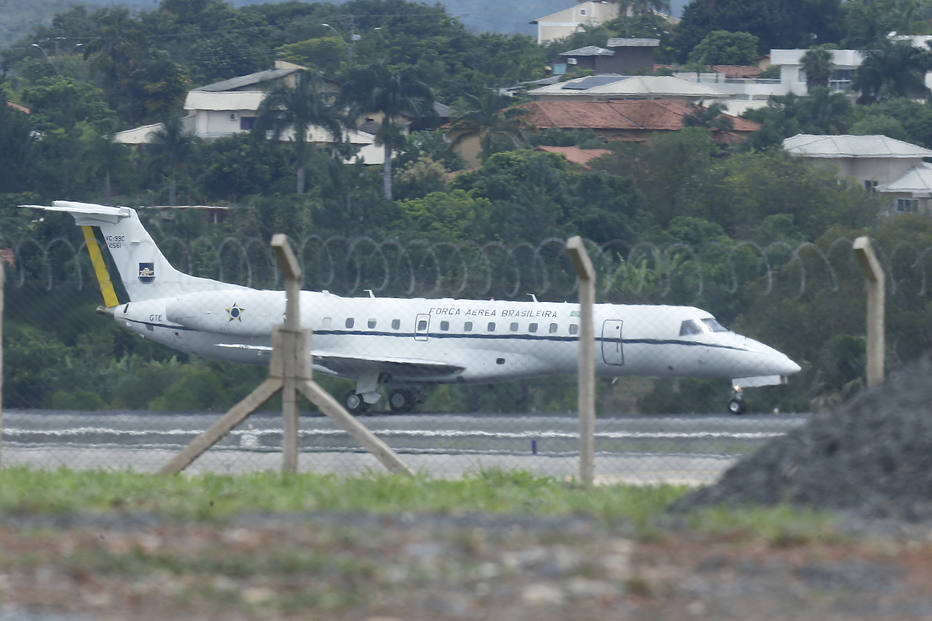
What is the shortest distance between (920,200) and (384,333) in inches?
2448

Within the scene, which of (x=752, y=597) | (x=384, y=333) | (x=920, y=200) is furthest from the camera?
(x=920, y=200)

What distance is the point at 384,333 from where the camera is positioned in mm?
27828

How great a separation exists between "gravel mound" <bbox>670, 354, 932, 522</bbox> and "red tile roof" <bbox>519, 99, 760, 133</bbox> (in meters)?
87.9

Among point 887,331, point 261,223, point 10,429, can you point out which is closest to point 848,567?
point 10,429

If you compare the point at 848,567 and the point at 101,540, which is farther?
the point at 101,540

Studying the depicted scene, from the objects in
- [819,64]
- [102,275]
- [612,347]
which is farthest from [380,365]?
[819,64]

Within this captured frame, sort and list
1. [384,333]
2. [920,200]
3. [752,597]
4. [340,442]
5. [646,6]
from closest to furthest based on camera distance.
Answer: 1. [752,597]
2. [340,442]
3. [384,333]
4. [920,200]
5. [646,6]

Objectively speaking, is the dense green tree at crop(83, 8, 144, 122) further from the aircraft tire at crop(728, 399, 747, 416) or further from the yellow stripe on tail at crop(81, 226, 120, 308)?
the aircraft tire at crop(728, 399, 747, 416)

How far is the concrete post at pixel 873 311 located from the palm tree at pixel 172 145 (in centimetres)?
6687

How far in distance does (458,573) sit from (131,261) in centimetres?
2220

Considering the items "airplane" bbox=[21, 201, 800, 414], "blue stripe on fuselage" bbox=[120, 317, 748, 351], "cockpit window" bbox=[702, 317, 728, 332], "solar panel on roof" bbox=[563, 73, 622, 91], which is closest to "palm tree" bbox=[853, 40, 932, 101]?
"solar panel on roof" bbox=[563, 73, 622, 91]

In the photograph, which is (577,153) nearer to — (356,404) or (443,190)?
(443,190)

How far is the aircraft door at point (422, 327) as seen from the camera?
27.5 m

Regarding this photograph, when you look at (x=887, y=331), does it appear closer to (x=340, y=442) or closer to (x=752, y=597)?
(x=340, y=442)
